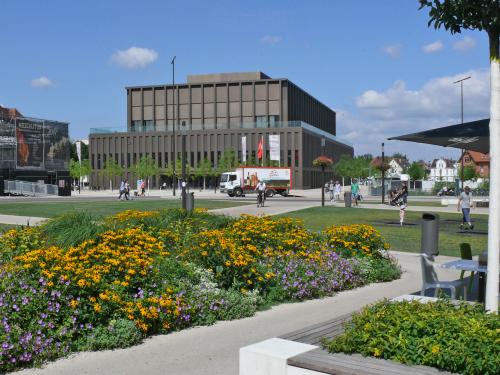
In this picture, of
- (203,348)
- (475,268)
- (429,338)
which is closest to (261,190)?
(475,268)

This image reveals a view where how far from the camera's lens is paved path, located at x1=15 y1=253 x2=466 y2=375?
5574 millimetres

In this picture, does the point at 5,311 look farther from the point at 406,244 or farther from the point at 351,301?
the point at 406,244

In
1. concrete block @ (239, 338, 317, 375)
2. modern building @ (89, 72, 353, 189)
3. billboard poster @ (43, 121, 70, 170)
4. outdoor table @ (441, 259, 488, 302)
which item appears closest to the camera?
concrete block @ (239, 338, 317, 375)

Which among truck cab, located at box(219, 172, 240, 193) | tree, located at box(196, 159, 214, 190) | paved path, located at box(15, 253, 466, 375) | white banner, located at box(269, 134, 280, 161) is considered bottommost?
paved path, located at box(15, 253, 466, 375)

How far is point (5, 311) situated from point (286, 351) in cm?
311

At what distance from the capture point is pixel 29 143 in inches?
3386

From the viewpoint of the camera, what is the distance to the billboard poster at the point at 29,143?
276 feet

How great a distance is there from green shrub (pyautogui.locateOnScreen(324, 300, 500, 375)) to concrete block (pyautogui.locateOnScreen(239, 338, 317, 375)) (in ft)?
0.92

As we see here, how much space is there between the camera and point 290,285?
8.79 meters

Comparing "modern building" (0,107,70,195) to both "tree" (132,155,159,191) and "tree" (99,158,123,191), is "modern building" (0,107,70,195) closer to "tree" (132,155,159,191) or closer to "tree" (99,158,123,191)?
"tree" (99,158,123,191)

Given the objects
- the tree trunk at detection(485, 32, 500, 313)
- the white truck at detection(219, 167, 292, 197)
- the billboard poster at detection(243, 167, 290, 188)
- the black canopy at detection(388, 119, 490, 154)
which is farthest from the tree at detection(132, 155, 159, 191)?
the tree trunk at detection(485, 32, 500, 313)

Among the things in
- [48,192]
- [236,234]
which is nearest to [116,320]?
[236,234]

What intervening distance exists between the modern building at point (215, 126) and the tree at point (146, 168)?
450cm

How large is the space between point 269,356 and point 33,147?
8901cm
